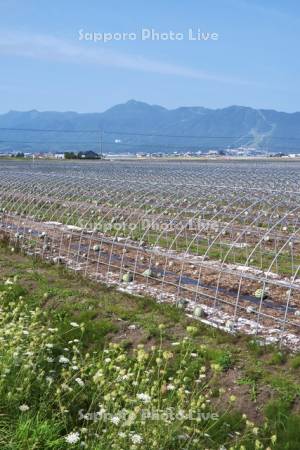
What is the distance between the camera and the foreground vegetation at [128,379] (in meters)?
5.08

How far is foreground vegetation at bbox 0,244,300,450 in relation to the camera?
5.08 m

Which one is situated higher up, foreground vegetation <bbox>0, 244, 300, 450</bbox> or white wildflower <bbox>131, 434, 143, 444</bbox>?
white wildflower <bbox>131, 434, 143, 444</bbox>

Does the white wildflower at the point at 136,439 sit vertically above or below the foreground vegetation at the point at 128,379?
above

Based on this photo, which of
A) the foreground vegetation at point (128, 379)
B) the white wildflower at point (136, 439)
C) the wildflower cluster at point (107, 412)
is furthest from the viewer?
the foreground vegetation at point (128, 379)

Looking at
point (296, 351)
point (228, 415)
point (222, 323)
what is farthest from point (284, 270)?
point (228, 415)

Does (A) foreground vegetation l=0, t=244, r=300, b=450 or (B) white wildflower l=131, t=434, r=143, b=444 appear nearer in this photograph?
(B) white wildflower l=131, t=434, r=143, b=444

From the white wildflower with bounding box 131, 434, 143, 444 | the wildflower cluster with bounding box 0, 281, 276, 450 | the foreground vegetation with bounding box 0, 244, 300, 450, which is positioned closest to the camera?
the white wildflower with bounding box 131, 434, 143, 444

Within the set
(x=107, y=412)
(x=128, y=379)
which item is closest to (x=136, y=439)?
(x=107, y=412)

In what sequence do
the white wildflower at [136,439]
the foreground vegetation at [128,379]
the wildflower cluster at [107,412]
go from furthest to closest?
the foreground vegetation at [128,379] < the wildflower cluster at [107,412] < the white wildflower at [136,439]

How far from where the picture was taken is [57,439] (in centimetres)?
509

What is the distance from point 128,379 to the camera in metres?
5.57

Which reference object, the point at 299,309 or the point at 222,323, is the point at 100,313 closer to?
the point at 222,323

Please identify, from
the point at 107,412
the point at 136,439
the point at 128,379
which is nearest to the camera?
the point at 136,439

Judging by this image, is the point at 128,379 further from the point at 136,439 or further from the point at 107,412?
the point at 136,439
